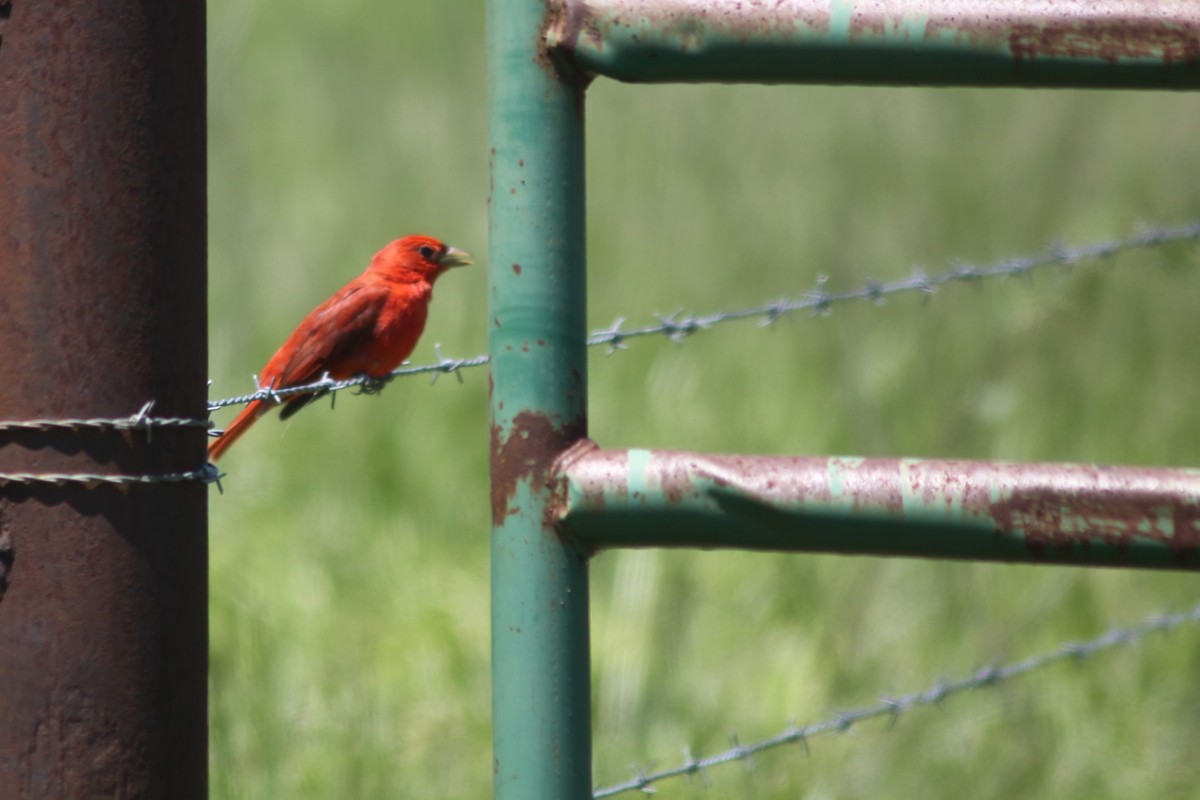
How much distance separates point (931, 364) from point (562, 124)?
499 cm

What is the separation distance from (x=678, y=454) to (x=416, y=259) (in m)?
2.96

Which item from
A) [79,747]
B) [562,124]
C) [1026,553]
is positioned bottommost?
[79,747]

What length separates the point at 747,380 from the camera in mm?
6910

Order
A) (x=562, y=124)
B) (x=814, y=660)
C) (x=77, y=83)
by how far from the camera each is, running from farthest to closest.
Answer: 1. (x=814, y=660)
2. (x=562, y=124)
3. (x=77, y=83)

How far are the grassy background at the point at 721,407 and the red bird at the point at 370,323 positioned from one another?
0.78 m

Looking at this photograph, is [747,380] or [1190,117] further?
[1190,117]

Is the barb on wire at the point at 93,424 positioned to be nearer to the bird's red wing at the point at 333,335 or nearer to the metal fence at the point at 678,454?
the metal fence at the point at 678,454

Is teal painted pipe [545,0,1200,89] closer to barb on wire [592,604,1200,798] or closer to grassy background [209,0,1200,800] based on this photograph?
barb on wire [592,604,1200,798]

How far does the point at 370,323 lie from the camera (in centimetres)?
441

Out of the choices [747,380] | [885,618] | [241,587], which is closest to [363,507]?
[241,587]

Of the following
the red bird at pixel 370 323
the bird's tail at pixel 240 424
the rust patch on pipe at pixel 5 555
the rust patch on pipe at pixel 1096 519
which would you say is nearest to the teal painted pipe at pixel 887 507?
the rust patch on pipe at pixel 1096 519

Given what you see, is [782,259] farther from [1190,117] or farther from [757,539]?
[757,539]

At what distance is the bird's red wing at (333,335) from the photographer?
430 cm

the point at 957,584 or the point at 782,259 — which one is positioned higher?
the point at 782,259
